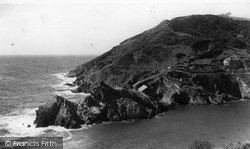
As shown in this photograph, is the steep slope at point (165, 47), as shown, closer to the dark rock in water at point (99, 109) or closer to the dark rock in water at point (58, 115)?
the dark rock in water at point (99, 109)

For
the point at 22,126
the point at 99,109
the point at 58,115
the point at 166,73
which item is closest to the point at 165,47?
the point at 166,73

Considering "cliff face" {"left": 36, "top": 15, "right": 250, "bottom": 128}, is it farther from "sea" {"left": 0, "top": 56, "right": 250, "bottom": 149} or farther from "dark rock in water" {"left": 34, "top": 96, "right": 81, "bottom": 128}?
"sea" {"left": 0, "top": 56, "right": 250, "bottom": 149}

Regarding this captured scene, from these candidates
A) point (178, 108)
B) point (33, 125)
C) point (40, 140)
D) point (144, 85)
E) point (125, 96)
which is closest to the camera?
point (40, 140)

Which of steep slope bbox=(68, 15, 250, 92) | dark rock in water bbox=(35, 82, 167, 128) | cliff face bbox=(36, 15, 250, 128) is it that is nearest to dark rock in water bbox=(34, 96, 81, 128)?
dark rock in water bbox=(35, 82, 167, 128)

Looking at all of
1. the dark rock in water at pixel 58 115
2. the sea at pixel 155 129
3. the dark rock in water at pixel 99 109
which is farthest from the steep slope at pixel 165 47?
the dark rock in water at pixel 58 115

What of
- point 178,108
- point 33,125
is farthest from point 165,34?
point 33,125

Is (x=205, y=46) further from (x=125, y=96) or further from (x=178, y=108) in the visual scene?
(x=125, y=96)
